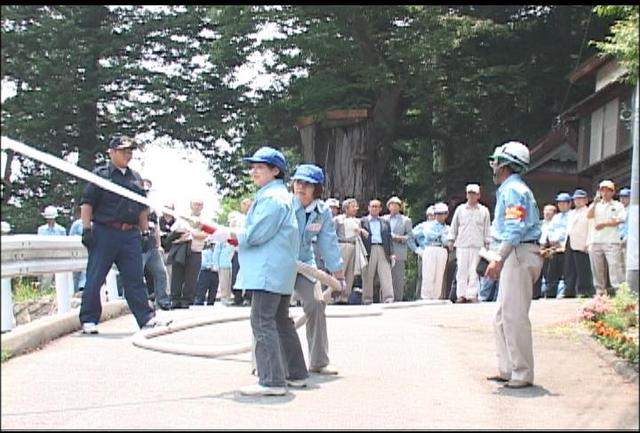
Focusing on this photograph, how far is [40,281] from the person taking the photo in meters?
13.7

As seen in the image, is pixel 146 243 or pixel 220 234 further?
pixel 146 243

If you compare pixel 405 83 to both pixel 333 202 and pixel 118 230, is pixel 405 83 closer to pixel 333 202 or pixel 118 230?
pixel 333 202

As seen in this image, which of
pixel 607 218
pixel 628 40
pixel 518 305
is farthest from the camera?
pixel 607 218

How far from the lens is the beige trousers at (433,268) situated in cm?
1712

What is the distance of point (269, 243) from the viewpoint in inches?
295

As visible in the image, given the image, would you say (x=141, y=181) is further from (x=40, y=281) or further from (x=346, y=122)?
(x=346, y=122)

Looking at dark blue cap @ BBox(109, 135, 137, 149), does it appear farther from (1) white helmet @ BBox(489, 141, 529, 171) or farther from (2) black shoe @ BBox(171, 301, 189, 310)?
(2) black shoe @ BBox(171, 301, 189, 310)

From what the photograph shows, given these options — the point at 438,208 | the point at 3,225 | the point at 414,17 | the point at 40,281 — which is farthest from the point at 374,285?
the point at 3,225

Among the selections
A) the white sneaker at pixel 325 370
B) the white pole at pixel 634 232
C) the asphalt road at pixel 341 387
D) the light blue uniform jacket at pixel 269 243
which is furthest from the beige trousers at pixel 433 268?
the light blue uniform jacket at pixel 269 243

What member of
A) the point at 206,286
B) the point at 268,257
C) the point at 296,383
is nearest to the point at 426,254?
the point at 206,286

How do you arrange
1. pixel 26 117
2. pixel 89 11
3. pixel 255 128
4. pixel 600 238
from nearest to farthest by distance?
pixel 26 117, pixel 89 11, pixel 600 238, pixel 255 128

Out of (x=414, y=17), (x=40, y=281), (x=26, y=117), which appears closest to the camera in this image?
(x=26, y=117)

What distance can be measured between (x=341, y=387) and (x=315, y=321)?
2.99 ft

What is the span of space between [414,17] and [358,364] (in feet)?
11.4
